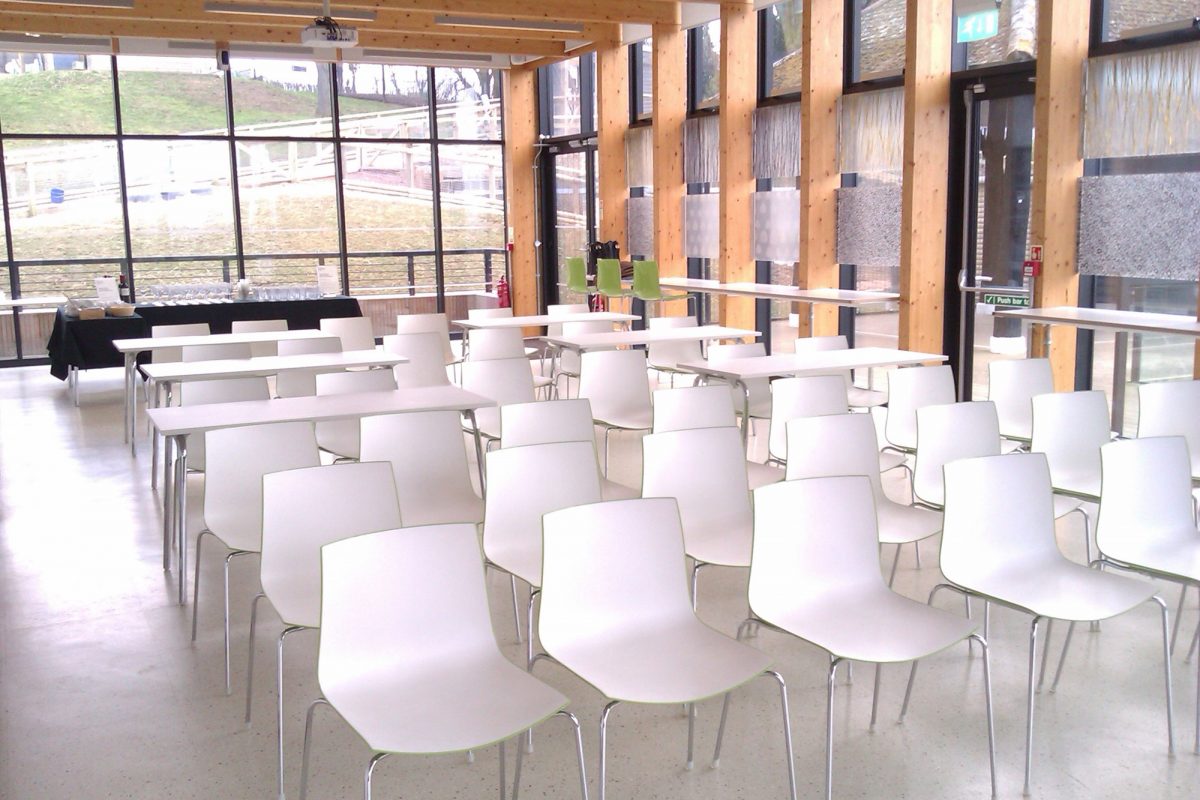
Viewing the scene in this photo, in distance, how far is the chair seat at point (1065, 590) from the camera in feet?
10.8

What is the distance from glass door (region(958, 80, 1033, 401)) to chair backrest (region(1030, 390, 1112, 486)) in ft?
10.1

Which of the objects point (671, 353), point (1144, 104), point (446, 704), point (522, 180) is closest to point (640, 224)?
point (522, 180)

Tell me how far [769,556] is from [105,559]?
362 cm

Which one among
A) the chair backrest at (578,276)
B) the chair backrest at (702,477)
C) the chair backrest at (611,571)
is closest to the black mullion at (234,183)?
the chair backrest at (578,276)

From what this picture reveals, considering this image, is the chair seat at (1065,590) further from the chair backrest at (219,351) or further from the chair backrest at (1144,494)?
the chair backrest at (219,351)

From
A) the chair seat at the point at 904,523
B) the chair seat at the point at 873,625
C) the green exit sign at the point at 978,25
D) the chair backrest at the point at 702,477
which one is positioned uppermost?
the green exit sign at the point at 978,25

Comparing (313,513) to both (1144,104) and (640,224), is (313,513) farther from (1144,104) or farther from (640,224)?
(640,224)

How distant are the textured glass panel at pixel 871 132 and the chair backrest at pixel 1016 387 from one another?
11.7 ft

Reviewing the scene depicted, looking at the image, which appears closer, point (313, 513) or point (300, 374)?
point (313, 513)

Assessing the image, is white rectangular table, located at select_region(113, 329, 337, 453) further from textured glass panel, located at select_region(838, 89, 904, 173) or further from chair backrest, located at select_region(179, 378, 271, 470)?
textured glass panel, located at select_region(838, 89, 904, 173)

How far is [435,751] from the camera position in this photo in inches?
98.3

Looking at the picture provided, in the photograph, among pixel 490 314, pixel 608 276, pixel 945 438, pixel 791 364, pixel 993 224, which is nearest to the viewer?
pixel 945 438

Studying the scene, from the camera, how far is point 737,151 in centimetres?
1047

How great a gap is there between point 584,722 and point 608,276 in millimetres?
7927
